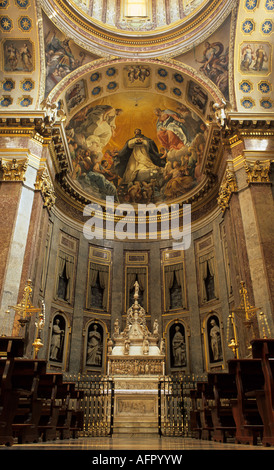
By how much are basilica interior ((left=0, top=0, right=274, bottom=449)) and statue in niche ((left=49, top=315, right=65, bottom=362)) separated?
68mm

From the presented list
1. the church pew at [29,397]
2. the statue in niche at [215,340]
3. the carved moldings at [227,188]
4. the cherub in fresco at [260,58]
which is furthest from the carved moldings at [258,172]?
the church pew at [29,397]

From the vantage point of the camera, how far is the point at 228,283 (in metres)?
14.8

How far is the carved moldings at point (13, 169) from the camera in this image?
12.1m

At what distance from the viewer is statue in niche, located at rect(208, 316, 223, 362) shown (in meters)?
14.8

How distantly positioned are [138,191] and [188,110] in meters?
5.11

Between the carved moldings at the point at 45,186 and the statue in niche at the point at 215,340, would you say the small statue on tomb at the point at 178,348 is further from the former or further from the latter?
the carved moldings at the point at 45,186

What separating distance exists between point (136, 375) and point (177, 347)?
4329mm

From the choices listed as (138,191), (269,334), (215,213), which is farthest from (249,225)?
(138,191)

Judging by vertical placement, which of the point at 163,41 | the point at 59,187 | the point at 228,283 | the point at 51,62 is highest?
the point at 163,41

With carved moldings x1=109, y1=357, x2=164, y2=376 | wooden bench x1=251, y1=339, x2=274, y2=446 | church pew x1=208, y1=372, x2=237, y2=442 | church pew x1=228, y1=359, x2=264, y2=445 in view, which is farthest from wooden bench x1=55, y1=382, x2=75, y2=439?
carved moldings x1=109, y1=357, x2=164, y2=376

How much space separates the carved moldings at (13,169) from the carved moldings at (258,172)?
25.1ft

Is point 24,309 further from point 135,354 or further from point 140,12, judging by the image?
point 140,12
